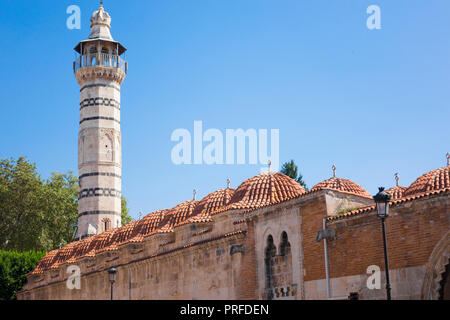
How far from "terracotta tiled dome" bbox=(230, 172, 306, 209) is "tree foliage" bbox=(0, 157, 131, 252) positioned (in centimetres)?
2889

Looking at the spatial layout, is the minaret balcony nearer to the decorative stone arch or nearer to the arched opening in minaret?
the arched opening in minaret

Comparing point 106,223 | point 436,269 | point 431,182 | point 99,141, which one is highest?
point 99,141

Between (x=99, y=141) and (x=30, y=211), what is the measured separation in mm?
11532

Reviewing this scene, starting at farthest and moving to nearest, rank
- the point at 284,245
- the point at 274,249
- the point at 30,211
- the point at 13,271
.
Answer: the point at 30,211
the point at 13,271
the point at 274,249
the point at 284,245

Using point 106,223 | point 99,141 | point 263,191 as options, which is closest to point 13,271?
point 106,223

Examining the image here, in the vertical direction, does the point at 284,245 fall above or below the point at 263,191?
below

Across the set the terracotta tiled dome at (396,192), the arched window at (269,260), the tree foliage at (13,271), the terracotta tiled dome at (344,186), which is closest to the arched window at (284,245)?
the arched window at (269,260)

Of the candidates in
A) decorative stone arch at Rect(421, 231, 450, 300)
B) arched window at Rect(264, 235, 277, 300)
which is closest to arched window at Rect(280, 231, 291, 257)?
arched window at Rect(264, 235, 277, 300)

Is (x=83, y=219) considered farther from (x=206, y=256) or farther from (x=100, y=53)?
(x=206, y=256)

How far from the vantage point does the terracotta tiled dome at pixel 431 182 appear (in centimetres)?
1955

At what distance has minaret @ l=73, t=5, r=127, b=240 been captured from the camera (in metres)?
39.7

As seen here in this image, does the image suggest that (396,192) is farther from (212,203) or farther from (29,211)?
(29,211)

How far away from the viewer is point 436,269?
1361 cm
